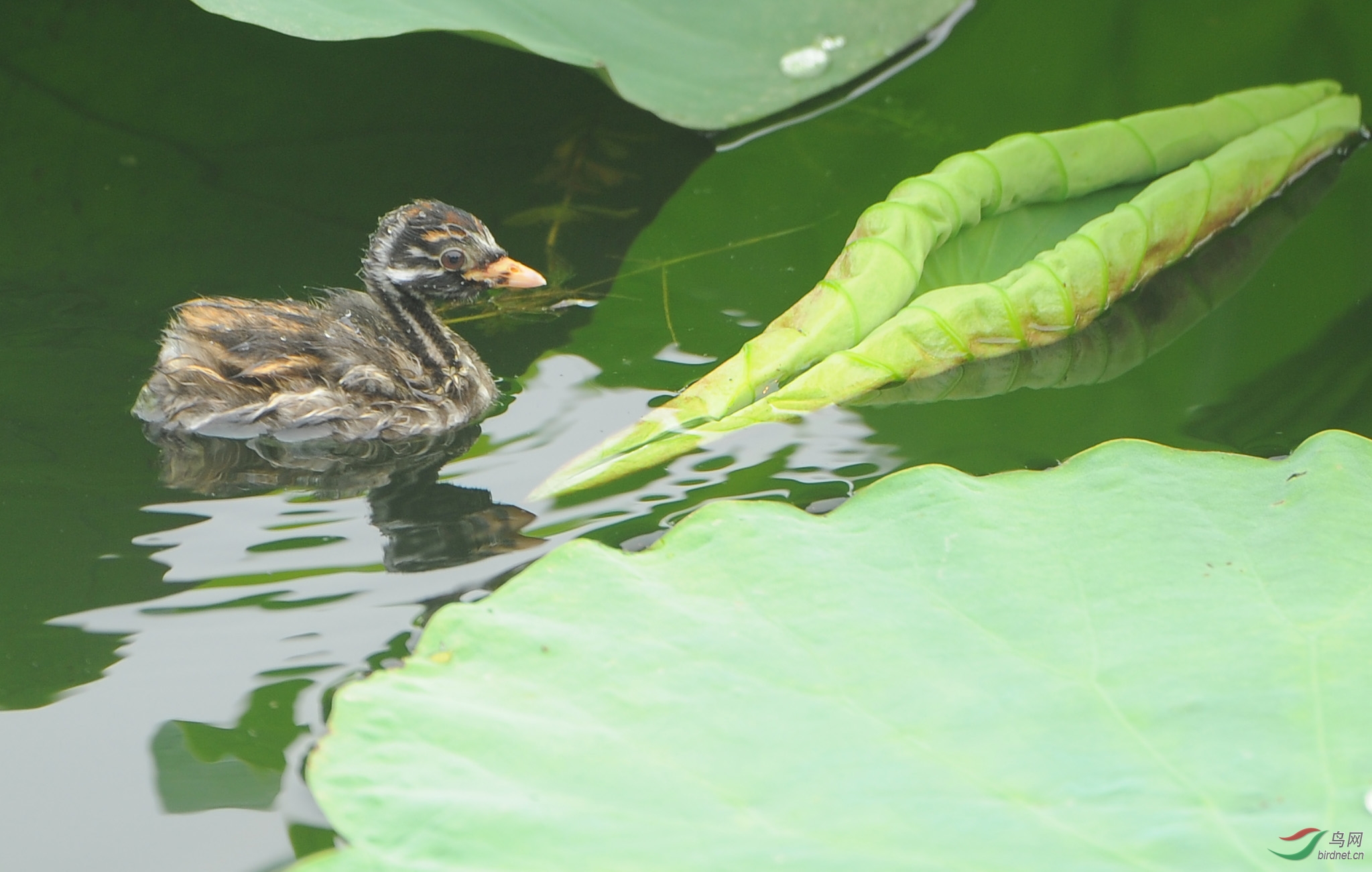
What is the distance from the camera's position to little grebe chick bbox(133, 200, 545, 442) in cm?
323

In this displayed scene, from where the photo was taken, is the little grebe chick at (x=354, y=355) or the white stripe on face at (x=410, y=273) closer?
the little grebe chick at (x=354, y=355)

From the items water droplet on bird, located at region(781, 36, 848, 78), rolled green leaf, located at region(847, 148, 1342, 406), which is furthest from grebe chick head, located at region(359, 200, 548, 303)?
water droplet on bird, located at region(781, 36, 848, 78)

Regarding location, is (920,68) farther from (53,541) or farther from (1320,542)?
(53,541)

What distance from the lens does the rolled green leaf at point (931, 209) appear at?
9.89ft

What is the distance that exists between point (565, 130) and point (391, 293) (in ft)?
3.85

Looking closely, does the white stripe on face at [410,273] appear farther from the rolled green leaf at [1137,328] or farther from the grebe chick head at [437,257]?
the rolled green leaf at [1137,328]

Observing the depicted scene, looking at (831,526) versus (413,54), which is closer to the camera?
(831,526)

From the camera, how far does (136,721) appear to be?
2.20m

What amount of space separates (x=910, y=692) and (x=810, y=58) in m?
3.08

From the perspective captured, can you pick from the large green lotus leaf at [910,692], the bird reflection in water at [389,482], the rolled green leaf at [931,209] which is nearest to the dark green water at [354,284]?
the bird reflection in water at [389,482]

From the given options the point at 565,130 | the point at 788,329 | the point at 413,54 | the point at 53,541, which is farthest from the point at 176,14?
the point at 788,329

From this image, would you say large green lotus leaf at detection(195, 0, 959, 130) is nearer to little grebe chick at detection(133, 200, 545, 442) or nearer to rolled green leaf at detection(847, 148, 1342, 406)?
little grebe chick at detection(133, 200, 545, 442)

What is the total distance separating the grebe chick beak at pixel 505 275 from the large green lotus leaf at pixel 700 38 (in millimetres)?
592

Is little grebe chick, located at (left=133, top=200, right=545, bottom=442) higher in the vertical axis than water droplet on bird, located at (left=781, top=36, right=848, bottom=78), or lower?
lower
